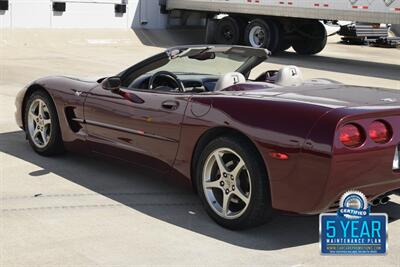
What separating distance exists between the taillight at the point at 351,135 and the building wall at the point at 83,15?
17.8 meters

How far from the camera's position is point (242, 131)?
4145mm

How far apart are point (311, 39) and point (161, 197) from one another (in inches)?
643

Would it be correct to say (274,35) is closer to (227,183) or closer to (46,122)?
(46,122)

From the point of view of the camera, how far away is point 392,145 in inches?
→ 156

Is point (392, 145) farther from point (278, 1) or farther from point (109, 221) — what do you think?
point (278, 1)

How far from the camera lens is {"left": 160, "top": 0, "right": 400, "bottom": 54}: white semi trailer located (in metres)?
16.5

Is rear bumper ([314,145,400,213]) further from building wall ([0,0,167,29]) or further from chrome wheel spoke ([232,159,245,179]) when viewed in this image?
building wall ([0,0,167,29])

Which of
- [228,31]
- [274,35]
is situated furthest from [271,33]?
[228,31]

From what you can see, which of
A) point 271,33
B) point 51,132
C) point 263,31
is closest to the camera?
point 51,132

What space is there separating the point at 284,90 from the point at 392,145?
37.0 inches

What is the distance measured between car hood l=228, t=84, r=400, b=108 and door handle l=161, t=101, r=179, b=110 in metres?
0.46

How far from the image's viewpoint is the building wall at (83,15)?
2027 cm

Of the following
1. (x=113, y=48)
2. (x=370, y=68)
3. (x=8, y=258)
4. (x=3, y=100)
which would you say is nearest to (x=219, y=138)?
(x=8, y=258)

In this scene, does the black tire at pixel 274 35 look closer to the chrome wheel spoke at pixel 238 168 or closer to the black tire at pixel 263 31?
the black tire at pixel 263 31
